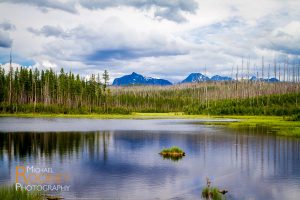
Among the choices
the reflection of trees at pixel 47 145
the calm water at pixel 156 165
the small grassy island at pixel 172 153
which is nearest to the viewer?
the calm water at pixel 156 165

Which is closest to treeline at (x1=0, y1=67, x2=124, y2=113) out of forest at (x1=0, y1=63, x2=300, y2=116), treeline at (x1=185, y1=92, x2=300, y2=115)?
forest at (x1=0, y1=63, x2=300, y2=116)

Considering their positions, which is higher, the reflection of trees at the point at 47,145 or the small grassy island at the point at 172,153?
the reflection of trees at the point at 47,145

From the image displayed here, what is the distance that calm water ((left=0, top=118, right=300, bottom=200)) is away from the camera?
26.5 metres

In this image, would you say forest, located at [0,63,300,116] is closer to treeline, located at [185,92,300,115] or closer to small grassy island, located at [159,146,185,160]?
treeline, located at [185,92,300,115]

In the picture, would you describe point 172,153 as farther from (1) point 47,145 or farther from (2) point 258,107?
(2) point 258,107

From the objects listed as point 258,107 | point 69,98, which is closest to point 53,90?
point 69,98

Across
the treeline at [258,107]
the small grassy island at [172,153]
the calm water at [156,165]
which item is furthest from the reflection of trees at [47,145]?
the treeline at [258,107]

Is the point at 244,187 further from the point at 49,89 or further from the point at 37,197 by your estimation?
the point at 49,89

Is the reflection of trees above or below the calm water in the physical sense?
above

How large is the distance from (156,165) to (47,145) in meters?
18.8

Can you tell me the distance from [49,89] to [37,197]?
535ft

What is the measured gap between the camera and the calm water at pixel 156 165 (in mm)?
26500

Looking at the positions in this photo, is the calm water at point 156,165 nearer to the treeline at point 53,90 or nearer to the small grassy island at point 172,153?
the small grassy island at point 172,153

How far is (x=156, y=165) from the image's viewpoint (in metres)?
36.5
